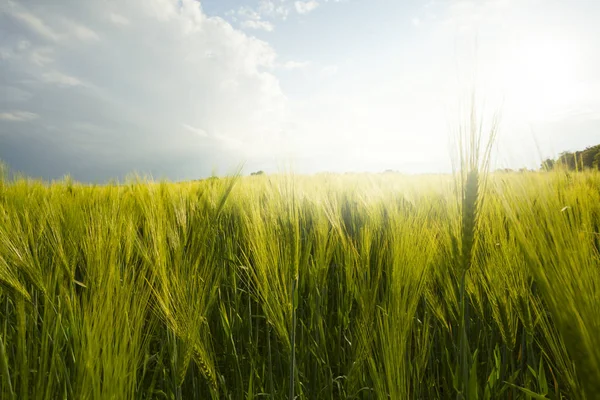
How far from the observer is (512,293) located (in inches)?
43.1

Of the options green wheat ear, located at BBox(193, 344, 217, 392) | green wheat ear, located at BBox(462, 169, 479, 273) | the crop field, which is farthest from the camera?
green wheat ear, located at BBox(193, 344, 217, 392)

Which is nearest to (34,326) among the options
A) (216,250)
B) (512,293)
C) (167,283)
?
(167,283)

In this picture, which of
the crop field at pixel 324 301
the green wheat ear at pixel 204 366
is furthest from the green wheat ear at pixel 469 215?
the green wheat ear at pixel 204 366

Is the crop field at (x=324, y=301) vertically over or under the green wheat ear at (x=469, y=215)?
under

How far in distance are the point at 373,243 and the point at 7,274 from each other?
1522mm

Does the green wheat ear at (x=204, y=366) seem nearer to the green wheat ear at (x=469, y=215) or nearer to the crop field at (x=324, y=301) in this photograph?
the crop field at (x=324, y=301)

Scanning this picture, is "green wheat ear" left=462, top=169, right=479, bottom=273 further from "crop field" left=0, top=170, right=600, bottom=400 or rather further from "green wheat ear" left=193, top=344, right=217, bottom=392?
"green wheat ear" left=193, top=344, right=217, bottom=392

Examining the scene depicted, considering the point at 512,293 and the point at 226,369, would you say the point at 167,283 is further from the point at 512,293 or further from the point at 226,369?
the point at 512,293

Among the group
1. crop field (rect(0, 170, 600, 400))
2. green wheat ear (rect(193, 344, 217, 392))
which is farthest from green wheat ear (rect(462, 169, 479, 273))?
green wheat ear (rect(193, 344, 217, 392))

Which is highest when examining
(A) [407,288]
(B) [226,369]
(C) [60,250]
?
(C) [60,250]

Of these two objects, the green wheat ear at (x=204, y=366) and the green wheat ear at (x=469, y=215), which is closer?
the green wheat ear at (x=469, y=215)

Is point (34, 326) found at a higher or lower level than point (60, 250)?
lower

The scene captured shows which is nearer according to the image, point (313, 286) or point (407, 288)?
point (407, 288)

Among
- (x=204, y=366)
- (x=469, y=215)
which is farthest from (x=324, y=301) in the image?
(x=469, y=215)
